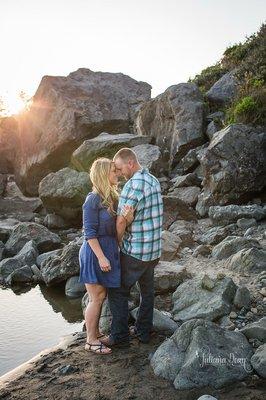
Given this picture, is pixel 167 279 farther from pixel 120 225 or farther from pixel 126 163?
pixel 126 163

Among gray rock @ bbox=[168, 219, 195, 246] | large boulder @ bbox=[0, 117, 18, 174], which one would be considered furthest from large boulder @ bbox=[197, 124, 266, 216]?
large boulder @ bbox=[0, 117, 18, 174]

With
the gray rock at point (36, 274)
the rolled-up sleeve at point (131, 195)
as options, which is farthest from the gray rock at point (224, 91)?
the rolled-up sleeve at point (131, 195)

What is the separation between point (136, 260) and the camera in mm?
6105

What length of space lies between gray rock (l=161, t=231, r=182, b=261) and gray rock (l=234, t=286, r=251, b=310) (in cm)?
369

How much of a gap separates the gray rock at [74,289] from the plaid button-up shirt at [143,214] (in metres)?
5.38

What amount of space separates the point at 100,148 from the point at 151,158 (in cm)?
309

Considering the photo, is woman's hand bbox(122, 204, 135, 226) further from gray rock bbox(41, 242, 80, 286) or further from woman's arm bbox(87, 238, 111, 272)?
gray rock bbox(41, 242, 80, 286)

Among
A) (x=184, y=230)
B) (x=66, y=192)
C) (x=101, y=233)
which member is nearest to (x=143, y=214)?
(x=101, y=233)

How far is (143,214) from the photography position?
6.02m

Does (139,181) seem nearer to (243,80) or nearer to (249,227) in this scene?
(249,227)

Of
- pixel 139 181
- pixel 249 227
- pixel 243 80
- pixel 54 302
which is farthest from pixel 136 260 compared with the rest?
pixel 243 80

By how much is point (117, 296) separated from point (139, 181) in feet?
5.32

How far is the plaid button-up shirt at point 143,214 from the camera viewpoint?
5879 mm

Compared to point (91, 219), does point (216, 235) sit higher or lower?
lower
